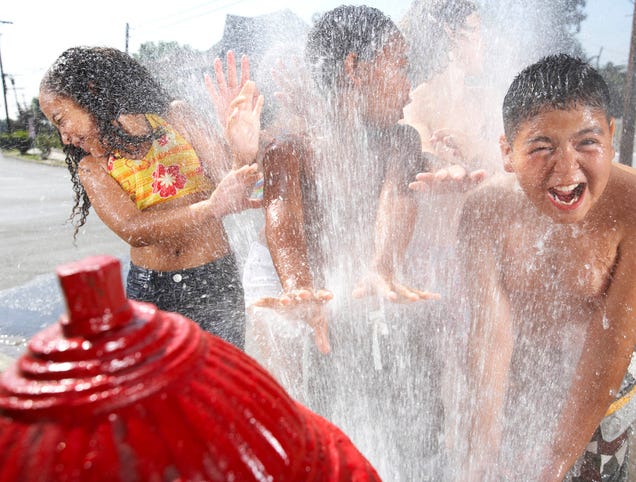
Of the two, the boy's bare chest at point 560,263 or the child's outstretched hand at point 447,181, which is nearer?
the boy's bare chest at point 560,263

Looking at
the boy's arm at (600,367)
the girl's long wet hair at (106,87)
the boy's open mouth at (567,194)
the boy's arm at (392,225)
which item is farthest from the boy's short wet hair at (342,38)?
the boy's arm at (600,367)

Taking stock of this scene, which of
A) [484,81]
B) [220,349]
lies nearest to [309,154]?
[484,81]

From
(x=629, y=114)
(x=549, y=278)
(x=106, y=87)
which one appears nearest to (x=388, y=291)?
(x=549, y=278)

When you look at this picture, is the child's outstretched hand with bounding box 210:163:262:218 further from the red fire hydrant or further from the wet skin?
the red fire hydrant

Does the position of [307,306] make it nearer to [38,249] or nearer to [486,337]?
[486,337]

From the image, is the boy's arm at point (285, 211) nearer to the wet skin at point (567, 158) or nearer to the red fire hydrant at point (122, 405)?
the wet skin at point (567, 158)

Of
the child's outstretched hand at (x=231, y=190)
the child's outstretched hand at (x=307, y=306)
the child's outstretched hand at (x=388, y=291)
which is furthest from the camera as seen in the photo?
the child's outstretched hand at (x=231, y=190)

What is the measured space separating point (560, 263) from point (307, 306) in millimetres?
869

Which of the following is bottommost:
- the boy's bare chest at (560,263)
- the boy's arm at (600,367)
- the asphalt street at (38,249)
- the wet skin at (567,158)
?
the asphalt street at (38,249)

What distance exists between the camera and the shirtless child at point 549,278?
1564 mm

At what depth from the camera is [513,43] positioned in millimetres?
3125

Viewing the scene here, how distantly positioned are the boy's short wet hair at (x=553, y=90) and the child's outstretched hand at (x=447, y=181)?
31 centimetres

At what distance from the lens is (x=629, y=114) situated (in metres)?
7.50

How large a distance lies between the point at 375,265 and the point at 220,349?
145cm
